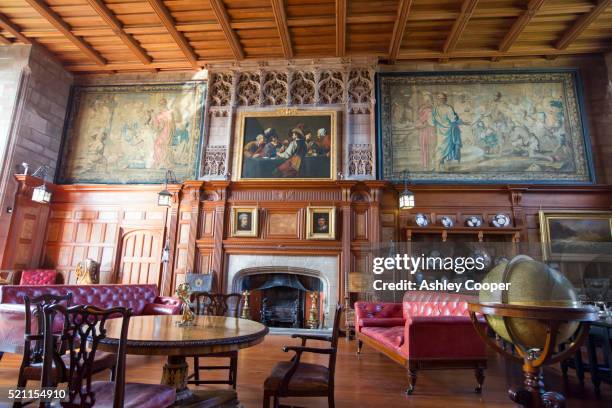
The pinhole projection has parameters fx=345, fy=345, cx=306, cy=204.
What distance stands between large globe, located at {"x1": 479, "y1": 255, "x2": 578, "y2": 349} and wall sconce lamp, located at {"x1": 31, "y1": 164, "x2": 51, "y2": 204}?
862 centimetres

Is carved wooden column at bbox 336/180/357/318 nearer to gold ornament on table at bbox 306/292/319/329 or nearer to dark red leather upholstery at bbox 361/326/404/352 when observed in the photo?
gold ornament on table at bbox 306/292/319/329

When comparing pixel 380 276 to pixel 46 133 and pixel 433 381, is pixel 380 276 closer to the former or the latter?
pixel 433 381

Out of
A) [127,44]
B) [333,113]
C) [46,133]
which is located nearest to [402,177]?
[333,113]

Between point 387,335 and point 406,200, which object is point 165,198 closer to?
point 406,200

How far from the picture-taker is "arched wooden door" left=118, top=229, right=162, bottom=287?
Answer: 764cm

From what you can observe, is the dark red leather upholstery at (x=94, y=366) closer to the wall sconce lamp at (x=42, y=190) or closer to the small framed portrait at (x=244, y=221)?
the small framed portrait at (x=244, y=221)

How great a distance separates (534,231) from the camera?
706 centimetres

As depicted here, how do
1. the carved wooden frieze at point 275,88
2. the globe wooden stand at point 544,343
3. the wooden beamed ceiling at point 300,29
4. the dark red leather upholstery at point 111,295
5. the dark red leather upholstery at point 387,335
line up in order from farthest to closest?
the carved wooden frieze at point 275,88, the wooden beamed ceiling at point 300,29, the dark red leather upholstery at point 111,295, the dark red leather upholstery at point 387,335, the globe wooden stand at point 544,343

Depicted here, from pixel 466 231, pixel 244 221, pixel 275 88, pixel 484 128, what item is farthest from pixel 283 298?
pixel 484 128

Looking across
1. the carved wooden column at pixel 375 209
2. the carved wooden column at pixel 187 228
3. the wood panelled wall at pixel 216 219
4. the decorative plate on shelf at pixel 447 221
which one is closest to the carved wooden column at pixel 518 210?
the wood panelled wall at pixel 216 219

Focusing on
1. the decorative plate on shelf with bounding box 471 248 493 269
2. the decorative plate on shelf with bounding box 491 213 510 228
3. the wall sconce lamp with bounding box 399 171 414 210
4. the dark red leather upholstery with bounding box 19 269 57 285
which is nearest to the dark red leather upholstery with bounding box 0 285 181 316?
the dark red leather upholstery with bounding box 19 269 57 285

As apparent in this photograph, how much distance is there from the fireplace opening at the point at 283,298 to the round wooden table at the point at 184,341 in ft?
13.4

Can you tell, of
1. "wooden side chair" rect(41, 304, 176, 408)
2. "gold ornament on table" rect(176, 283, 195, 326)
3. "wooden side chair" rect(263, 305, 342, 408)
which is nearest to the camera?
"wooden side chair" rect(41, 304, 176, 408)

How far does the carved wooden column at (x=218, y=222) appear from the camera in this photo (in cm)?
718
